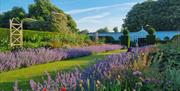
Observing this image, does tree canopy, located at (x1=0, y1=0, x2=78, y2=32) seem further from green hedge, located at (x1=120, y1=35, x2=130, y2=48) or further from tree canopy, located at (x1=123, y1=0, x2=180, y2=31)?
tree canopy, located at (x1=123, y1=0, x2=180, y2=31)

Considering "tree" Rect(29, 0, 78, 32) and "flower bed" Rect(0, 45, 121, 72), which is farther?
"tree" Rect(29, 0, 78, 32)

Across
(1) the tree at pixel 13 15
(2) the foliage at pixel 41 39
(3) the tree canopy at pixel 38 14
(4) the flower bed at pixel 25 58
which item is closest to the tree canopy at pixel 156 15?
(3) the tree canopy at pixel 38 14

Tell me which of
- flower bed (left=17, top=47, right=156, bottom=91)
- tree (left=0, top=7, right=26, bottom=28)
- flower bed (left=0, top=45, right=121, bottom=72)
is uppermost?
tree (left=0, top=7, right=26, bottom=28)

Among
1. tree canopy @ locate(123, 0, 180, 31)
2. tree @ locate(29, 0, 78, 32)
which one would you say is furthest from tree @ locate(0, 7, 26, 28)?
tree canopy @ locate(123, 0, 180, 31)

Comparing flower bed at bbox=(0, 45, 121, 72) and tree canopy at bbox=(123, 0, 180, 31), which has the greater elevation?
tree canopy at bbox=(123, 0, 180, 31)

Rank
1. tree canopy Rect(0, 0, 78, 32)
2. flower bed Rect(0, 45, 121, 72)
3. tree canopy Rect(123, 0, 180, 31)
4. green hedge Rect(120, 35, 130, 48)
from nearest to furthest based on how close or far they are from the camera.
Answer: flower bed Rect(0, 45, 121, 72) < green hedge Rect(120, 35, 130, 48) < tree canopy Rect(0, 0, 78, 32) < tree canopy Rect(123, 0, 180, 31)

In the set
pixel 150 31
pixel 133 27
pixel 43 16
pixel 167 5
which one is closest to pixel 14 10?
pixel 43 16

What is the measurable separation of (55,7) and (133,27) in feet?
54.5

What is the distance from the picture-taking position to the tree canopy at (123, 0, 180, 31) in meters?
60.2

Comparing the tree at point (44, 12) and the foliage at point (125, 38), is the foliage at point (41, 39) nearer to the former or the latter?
the foliage at point (125, 38)

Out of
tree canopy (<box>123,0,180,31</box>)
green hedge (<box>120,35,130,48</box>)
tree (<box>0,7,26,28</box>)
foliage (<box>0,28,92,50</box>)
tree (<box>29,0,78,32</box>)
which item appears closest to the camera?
foliage (<box>0,28,92,50</box>)

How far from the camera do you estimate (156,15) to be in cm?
6231

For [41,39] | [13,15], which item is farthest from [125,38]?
[13,15]

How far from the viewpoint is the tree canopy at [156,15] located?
60.2 m
